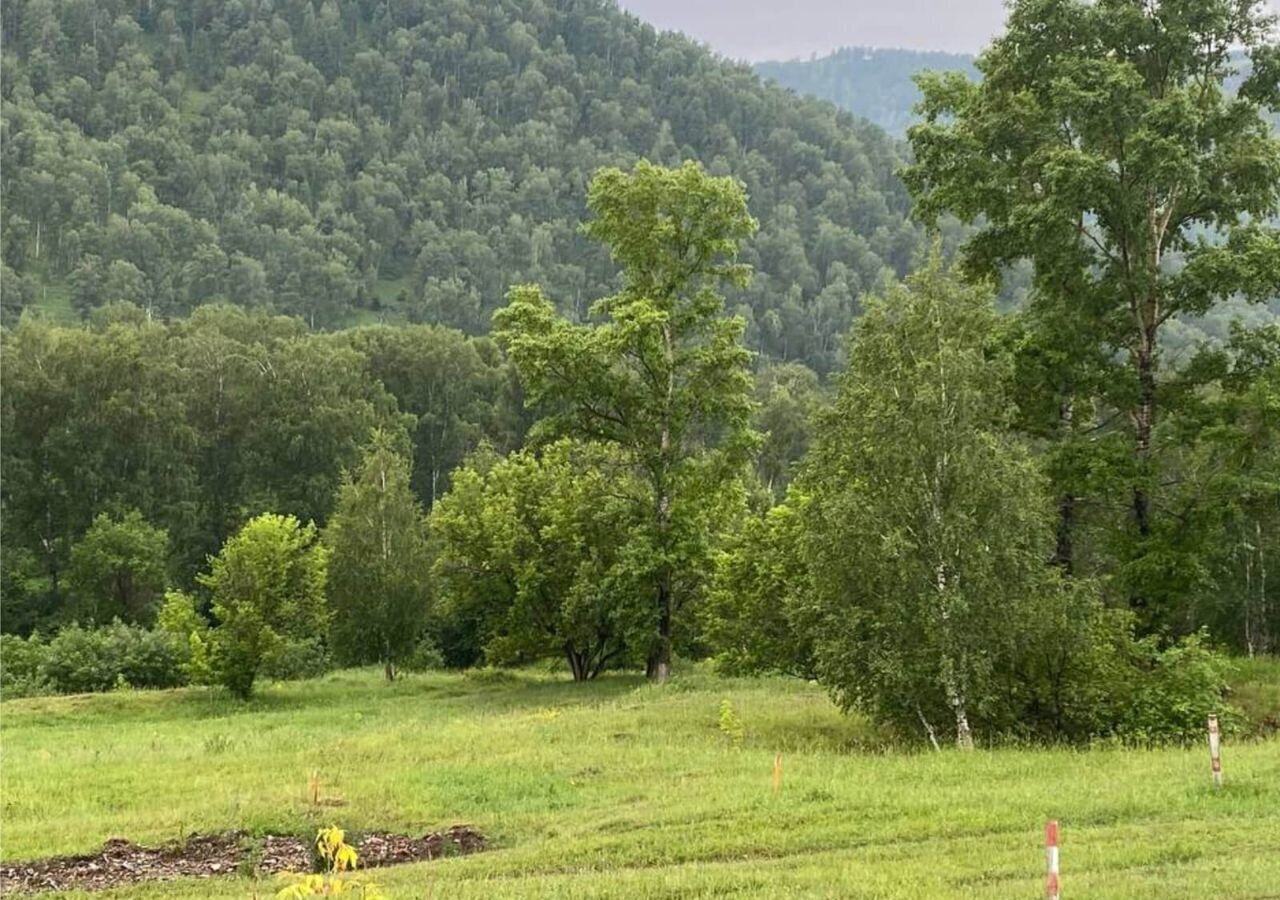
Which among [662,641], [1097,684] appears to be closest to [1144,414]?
[1097,684]

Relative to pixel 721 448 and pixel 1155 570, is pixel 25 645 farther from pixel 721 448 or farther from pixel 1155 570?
pixel 1155 570

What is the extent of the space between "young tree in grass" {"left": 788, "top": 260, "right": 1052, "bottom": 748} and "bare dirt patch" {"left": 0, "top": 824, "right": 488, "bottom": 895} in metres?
9.12

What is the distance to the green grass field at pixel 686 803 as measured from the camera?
12.2 m

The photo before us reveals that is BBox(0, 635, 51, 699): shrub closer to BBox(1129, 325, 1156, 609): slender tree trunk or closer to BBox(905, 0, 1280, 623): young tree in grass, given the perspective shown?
BBox(905, 0, 1280, 623): young tree in grass

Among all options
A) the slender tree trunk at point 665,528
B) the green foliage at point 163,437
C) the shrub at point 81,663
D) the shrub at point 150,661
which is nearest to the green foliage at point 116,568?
the green foliage at point 163,437

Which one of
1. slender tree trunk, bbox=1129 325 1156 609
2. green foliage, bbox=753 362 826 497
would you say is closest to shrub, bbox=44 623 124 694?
slender tree trunk, bbox=1129 325 1156 609

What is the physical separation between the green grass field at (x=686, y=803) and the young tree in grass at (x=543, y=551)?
34.6 ft

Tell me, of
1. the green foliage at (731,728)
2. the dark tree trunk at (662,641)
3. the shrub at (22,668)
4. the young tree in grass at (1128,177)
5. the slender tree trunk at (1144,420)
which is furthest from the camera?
the shrub at (22,668)

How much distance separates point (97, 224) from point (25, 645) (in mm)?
153434

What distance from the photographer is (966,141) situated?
29.7 m

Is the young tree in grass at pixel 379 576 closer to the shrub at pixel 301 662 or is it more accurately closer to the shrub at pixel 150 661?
the shrub at pixel 301 662

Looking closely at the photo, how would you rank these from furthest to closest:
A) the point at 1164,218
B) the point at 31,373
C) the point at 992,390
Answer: the point at 31,373 → the point at 1164,218 → the point at 992,390

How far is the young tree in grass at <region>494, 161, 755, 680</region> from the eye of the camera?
3597cm

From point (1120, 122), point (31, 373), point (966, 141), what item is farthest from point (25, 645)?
point (1120, 122)
